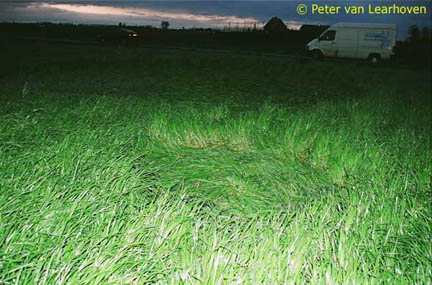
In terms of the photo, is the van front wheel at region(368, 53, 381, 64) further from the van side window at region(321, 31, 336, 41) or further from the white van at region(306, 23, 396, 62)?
the van side window at region(321, 31, 336, 41)

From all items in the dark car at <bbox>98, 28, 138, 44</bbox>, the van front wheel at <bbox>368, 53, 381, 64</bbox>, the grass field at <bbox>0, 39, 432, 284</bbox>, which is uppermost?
the dark car at <bbox>98, 28, 138, 44</bbox>

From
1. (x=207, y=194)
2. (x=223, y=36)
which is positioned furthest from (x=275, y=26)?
(x=207, y=194)

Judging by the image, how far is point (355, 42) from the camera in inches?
744

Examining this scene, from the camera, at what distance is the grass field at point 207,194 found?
1.34 metres

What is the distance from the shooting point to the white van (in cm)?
1858

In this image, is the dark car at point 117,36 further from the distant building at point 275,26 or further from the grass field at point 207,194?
the grass field at point 207,194

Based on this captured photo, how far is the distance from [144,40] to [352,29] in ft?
42.4

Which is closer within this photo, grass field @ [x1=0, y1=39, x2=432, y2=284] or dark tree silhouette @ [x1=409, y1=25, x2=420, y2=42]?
grass field @ [x1=0, y1=39, x2=432, y2=284]

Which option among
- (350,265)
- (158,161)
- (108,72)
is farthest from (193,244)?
(108,72)

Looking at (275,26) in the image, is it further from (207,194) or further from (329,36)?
(207,194)

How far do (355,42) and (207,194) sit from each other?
19100 millimetres

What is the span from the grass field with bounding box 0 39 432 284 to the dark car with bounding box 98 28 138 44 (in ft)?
60.3

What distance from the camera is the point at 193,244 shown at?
1505mm

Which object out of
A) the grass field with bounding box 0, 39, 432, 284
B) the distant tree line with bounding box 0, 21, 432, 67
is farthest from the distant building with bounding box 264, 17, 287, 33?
the grass field with bounding box 0, 39, 432, 284
